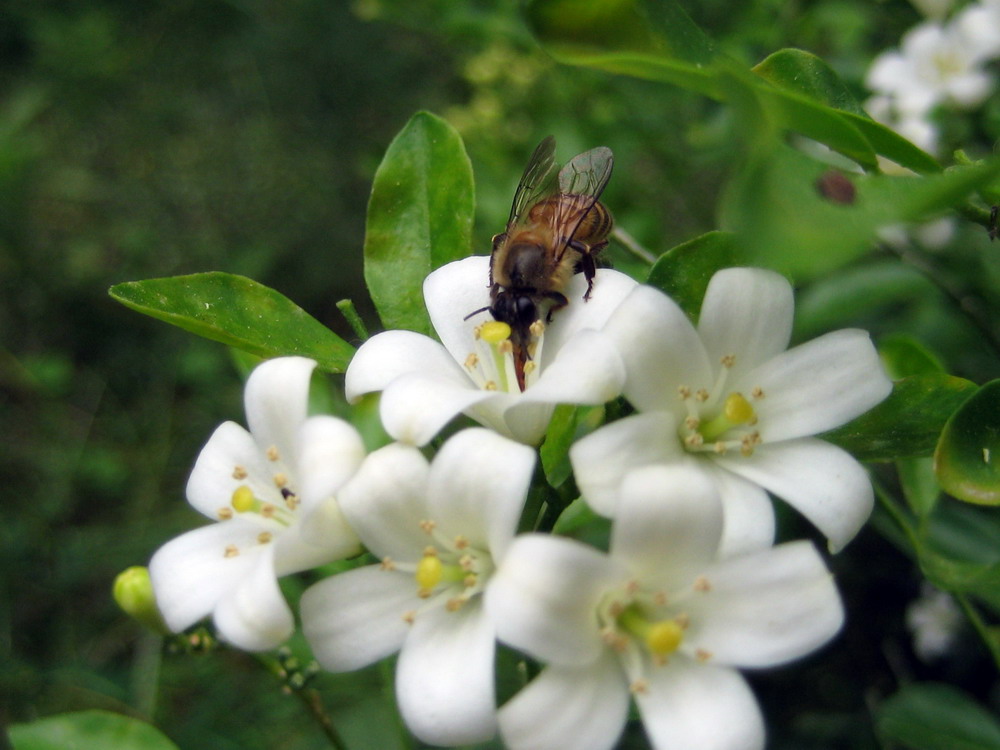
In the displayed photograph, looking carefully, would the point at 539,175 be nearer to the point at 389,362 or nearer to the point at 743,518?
the point at 389,362

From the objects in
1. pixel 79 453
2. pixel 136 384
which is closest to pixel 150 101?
pixel 136 384

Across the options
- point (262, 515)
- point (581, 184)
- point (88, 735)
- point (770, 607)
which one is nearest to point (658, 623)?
point (770, 607)

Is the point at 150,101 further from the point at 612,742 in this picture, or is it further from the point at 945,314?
the point at 612,742

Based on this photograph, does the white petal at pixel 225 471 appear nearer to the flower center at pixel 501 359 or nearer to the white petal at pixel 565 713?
the flower center at pixel 501 359

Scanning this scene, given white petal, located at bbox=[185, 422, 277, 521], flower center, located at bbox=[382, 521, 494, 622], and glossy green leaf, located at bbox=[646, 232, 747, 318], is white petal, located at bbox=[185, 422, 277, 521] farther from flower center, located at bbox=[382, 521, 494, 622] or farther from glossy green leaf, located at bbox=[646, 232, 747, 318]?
glossy green leaf, located at bbox=[646, 232, 747, 318]

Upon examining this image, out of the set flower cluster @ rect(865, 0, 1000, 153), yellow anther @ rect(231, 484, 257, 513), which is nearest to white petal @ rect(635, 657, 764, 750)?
yellow anther @ rect(231, 484, 257, 513)

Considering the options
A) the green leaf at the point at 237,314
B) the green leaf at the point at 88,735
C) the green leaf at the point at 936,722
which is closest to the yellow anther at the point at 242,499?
the green leaf at the point at 237,314

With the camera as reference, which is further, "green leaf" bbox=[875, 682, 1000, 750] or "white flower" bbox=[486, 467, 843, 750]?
"green leaf" bbox=[875, 682, 1000, 750]
